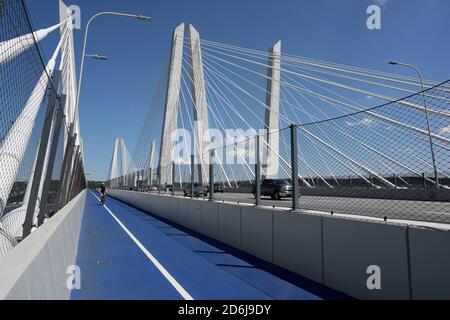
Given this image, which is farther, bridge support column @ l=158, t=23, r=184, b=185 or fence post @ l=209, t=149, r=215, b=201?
bridge support column @ l=158, t=23, r=184, b=185

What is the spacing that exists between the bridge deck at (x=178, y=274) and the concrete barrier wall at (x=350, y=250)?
28 centimetres

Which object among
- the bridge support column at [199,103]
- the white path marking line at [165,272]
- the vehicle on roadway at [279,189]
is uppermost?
the bridge support column at [199,103]

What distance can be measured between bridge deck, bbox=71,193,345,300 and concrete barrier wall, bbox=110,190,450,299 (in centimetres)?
28

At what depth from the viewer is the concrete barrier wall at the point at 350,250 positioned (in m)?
4.64

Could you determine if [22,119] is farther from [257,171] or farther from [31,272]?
[257,171]

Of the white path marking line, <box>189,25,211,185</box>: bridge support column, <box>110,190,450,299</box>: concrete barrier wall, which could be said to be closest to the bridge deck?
the white path marking line

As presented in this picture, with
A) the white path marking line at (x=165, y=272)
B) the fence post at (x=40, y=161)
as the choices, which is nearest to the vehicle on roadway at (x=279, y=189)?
the white path marking line at (x=165, y=272)

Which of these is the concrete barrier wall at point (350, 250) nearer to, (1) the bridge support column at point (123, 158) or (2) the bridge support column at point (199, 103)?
(2) the bridge support column at point (199, 103)

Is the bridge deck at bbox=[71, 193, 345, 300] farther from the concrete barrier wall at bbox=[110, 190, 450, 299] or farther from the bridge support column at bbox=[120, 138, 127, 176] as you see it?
the bridge support column at bbox=[120, 138, 127, 176]

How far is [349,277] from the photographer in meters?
5.93

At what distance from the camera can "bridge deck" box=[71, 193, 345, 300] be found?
608 cm

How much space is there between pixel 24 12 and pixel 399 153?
16.1ft
